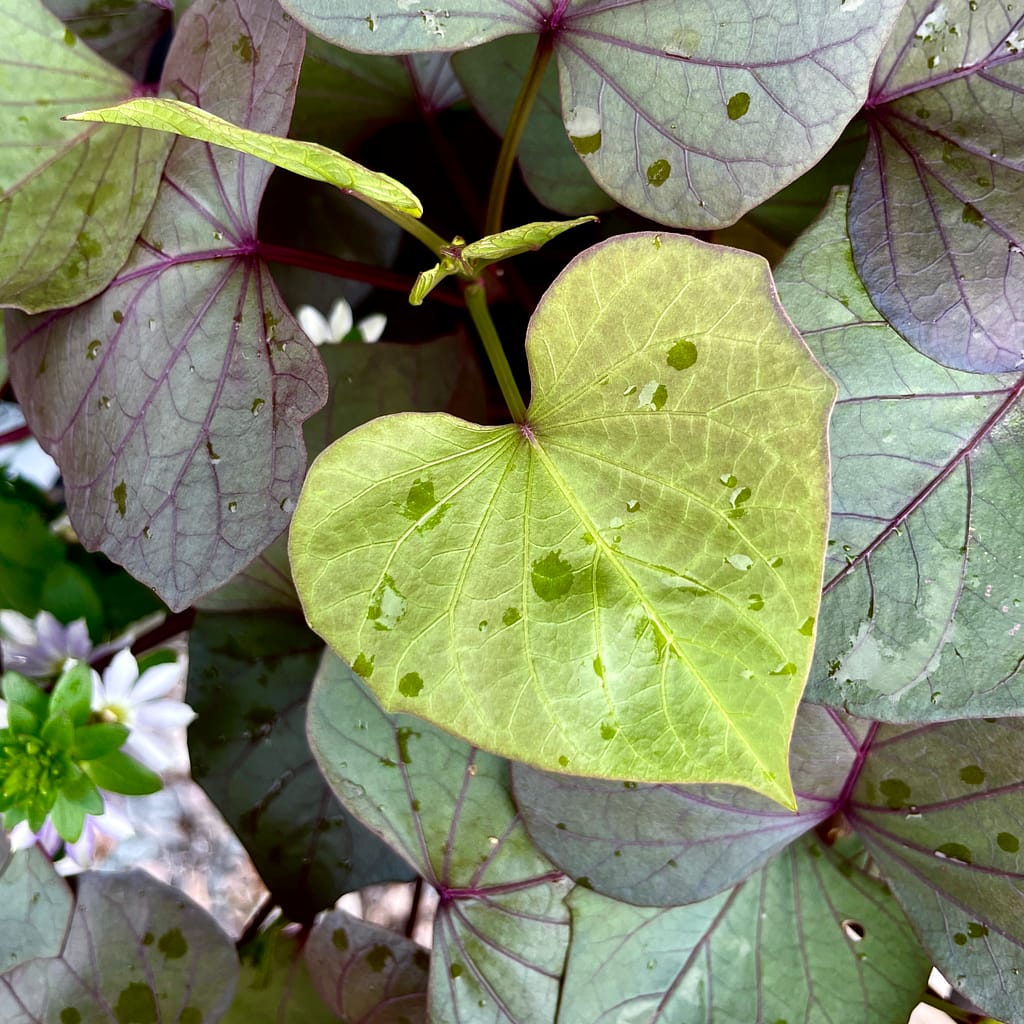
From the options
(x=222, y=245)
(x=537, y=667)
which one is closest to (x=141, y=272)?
(x=222, y=245)

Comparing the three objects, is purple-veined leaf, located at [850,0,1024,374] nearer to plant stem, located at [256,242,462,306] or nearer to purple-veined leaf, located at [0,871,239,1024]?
plant stem, located at [256,242,462,306]

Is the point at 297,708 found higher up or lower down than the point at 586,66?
lower down

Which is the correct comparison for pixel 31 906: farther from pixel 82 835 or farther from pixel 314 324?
pixel 314 324

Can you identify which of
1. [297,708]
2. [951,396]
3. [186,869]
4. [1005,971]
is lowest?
[186,869]

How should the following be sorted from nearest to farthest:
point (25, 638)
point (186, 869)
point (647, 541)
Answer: point (647, 541)
point (25, 638)
point (186, 869)

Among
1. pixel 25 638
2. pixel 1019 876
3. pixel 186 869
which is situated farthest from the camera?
pixel 186 869

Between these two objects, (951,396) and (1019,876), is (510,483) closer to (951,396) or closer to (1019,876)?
(951,396)

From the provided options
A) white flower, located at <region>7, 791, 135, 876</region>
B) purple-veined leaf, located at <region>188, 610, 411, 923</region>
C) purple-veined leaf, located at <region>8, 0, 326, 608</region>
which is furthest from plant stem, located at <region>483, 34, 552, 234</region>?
white flower, located at <region>7, 791, 135, 876</region>
